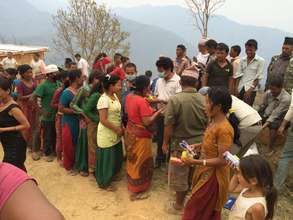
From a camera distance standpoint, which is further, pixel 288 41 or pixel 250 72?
pixel 250 72

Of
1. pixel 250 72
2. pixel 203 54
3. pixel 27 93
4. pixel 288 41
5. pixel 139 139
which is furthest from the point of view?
pixel 203 54

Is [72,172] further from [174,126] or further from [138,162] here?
[174,126]

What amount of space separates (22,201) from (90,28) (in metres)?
24.8

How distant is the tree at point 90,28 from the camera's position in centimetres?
2364

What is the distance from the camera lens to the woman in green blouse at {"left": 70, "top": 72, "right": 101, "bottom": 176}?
493cm

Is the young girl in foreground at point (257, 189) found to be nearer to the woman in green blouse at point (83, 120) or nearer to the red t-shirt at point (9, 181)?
the red t-shirt at point (9, 181)

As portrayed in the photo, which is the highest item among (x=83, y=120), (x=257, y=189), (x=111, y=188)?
(x=257, y=189)

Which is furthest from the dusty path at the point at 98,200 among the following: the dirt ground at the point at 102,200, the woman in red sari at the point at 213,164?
the woman in red sari at the point at 213,164

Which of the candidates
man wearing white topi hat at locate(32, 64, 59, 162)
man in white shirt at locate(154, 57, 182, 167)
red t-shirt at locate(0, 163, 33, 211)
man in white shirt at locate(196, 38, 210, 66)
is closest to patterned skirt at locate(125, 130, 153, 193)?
man in white shirt at locate(154, 57, 182, 167)

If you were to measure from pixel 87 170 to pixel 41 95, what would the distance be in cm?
142

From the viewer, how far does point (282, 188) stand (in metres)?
4.54

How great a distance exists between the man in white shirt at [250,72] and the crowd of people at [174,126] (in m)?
0.02

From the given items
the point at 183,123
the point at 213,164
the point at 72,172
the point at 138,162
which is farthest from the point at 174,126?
the point at 72,172

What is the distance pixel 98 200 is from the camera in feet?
15.0
